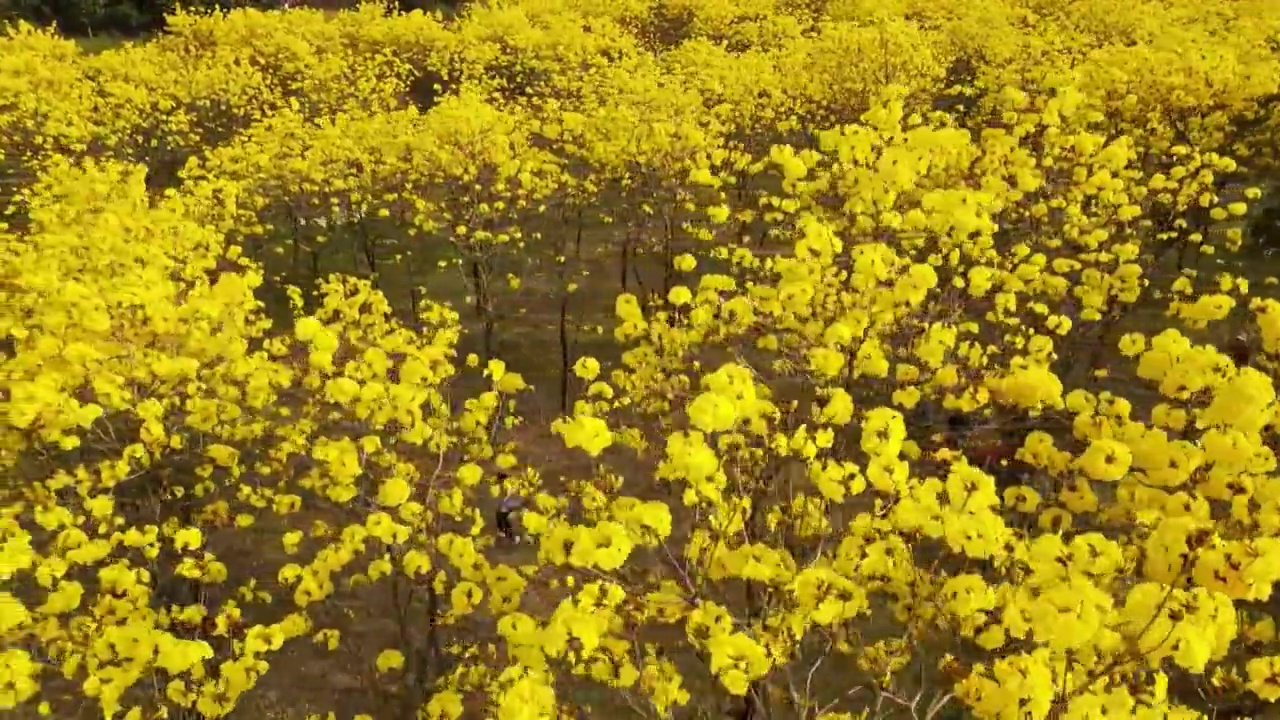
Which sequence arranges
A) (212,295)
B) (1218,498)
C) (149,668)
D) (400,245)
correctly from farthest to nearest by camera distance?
(400,245) → (212,295) → (149,668) → (1218,498)

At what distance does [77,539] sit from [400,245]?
58.3 ft

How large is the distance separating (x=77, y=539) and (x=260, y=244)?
678 inches

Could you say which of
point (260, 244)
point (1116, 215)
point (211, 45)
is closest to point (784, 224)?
point (1116, 215)

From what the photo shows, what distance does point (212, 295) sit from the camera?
12.4 meters

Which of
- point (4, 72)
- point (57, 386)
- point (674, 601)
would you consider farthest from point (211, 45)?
point (674, 601)

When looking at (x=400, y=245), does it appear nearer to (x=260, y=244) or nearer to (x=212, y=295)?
(x=260, y=244)

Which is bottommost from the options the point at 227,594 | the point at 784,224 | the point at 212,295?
the point at 227,594

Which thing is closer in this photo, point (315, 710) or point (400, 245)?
point (315, 710)

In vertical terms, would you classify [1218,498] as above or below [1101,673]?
above

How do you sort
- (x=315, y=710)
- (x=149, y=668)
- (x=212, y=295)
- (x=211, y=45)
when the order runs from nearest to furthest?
(x=149, y=668) < (x=315, y=710) < (x=212, y=295) < (x=211, y=45)

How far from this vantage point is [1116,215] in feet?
49.8

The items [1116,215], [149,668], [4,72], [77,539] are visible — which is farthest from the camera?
[4,72]

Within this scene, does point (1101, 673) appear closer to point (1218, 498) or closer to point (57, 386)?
point (1218, 498)

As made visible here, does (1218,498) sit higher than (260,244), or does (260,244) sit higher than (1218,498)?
(1218,498)
